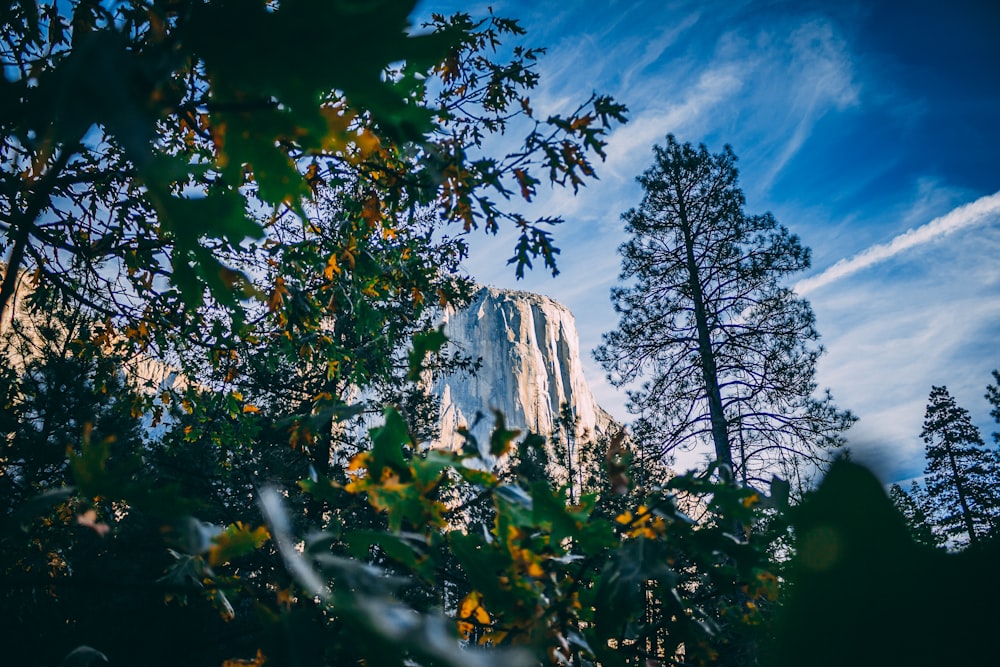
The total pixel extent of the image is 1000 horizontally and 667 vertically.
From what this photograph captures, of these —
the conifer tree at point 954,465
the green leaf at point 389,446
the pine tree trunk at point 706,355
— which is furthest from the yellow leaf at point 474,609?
the conifer tree at point 954,465

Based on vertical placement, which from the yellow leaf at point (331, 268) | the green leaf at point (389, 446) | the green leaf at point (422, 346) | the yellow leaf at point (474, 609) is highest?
the yellow leaf at point (331, 268)

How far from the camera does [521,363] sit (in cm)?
7256

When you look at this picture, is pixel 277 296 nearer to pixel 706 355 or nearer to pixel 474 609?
pixel 474 609

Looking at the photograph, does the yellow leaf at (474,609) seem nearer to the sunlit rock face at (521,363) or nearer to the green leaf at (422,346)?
the green leaf at (422,346)

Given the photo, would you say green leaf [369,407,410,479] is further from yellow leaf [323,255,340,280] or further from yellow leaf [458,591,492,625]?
yellow leaf [323,255,340,280]

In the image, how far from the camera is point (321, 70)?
2.40ft

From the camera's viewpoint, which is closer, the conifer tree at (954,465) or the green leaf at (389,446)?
the green leaf at (389,446)

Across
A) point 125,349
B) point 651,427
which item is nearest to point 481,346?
point 651,427

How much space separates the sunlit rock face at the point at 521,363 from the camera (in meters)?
68.6

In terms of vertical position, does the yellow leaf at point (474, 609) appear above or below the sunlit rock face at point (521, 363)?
below

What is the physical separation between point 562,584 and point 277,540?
33.3 inches

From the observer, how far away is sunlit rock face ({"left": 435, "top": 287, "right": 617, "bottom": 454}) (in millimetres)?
68562

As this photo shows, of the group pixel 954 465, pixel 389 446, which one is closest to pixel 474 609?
pixel 389 446

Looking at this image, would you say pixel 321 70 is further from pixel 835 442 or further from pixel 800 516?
pixel 835 442
